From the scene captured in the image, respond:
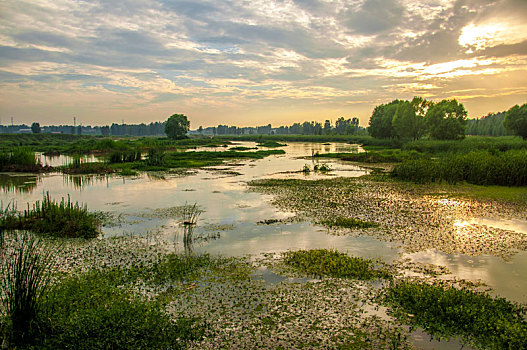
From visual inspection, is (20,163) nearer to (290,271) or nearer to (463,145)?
(290,271)

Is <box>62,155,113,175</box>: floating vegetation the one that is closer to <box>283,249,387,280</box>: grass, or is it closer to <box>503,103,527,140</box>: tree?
<box>283,249,387,280</box>: grass

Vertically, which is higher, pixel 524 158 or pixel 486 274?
pixel 524 158

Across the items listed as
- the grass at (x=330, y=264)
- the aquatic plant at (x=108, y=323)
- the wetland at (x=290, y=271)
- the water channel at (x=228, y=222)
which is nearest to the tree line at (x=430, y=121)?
the wetland at (x=290, y=271)

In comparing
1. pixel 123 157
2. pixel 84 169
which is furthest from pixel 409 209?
pixel 123 157

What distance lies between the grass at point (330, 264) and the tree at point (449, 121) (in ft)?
203

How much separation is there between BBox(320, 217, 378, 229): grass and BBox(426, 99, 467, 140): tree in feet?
188

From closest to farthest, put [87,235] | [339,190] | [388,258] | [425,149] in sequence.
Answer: [388,258] < [87,235] < [339,190] < [425,149]

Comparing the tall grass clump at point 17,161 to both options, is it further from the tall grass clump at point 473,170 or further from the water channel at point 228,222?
the tall grass clump at point 473,170

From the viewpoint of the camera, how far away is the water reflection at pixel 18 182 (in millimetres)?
23047

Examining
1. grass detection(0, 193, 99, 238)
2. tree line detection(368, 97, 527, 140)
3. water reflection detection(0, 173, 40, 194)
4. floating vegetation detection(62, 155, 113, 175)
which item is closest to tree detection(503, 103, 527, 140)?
tree line detection(368, 97, 527, 140)

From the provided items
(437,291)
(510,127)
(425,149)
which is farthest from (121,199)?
(510,127)

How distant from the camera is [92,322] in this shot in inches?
262

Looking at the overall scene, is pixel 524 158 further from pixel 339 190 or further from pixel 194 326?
pixel 194 326

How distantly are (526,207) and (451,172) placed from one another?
27.9 feet
